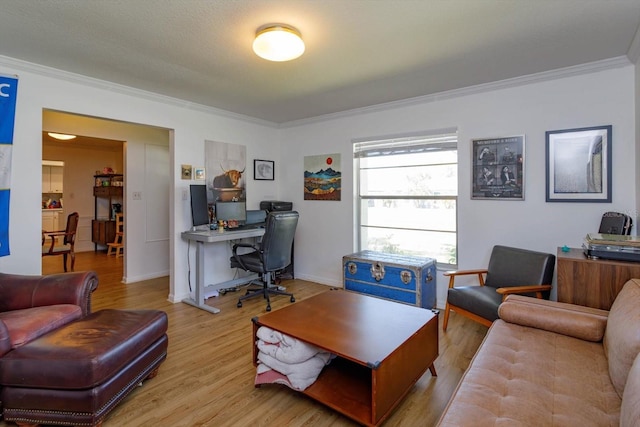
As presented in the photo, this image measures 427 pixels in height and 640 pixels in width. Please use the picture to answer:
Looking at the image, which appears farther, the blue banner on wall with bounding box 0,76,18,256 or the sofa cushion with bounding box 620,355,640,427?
the blue banner on wall with bounding box 0,76,18,256

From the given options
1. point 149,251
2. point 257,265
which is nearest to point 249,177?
point 257,265

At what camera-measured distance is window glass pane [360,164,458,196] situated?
3611 millimetres

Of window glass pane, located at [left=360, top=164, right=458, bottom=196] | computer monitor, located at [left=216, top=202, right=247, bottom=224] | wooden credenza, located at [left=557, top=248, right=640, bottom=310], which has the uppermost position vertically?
window glass pane, located at [left=360, top=164, right=458, bottom=196]

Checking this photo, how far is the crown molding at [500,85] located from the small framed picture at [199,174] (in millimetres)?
1816

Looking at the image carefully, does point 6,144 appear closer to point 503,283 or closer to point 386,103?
point 386,103

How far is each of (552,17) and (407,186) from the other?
2150mm

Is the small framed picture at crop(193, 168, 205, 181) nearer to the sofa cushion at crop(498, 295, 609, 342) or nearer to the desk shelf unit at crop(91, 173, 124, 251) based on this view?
the sofa cushion at crop(498, 295, 609, 342)

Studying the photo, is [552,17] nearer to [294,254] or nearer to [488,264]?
[488,264]

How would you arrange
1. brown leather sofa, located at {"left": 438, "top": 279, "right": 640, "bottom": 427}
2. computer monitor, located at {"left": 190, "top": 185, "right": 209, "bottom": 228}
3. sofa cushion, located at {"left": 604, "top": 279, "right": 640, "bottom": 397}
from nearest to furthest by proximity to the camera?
brown leather sofa, located at {"left": 438, "top": 279, "right": 640, "bottom": 427} < sofa cushion, located at {"left": 604, "top": 279, "right": 640, "bottom": 397} < computer monitor, located at {"left": 190, "top": 185, "right": 209, "bottom": 228}

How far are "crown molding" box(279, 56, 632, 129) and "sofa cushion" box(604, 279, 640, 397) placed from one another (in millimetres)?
1988

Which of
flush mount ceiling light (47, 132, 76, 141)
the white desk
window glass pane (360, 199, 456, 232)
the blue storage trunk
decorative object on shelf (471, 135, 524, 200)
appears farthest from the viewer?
flush mount ceiling light (47, 132, 76, 141)

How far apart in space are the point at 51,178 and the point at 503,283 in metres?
9.29

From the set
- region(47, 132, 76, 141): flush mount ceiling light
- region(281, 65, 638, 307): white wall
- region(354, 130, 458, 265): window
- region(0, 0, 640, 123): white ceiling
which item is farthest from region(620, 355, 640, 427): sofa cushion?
region(47, 132, 76, 141): flush mount ceiling light

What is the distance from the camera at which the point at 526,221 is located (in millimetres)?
3064
